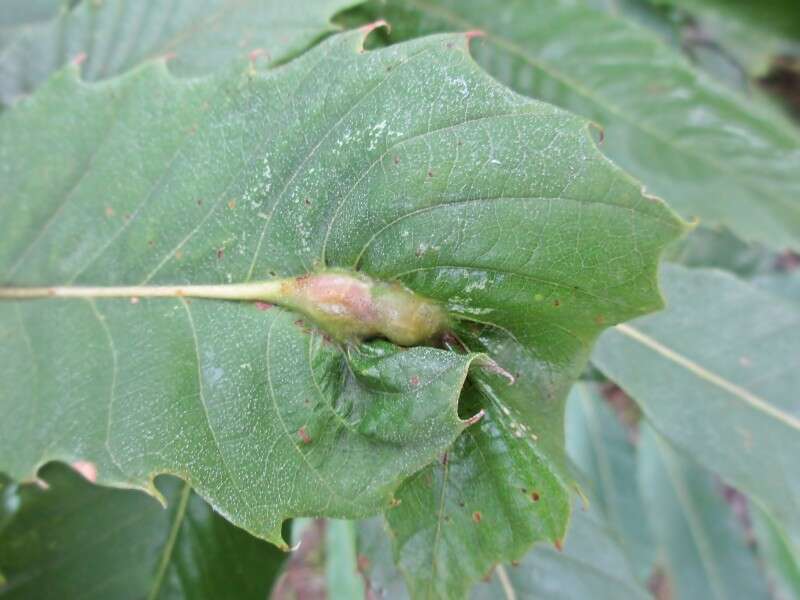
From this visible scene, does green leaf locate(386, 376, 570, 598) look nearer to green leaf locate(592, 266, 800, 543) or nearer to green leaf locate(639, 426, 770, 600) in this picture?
green leaf locate(592, 266, 800, 543)

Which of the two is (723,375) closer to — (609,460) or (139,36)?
(139,36)

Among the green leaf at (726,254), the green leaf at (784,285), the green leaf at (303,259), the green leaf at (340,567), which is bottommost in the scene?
the green leaf at (340,567)

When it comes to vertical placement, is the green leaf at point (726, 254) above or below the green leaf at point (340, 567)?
above

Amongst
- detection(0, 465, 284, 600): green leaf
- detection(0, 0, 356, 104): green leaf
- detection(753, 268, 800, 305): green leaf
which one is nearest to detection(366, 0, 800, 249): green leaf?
detection(753, 268, 800, 305): green leaf

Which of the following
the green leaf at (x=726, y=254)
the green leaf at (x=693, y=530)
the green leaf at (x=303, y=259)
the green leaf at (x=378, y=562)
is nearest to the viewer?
the green leaf at (x=303, y=259)

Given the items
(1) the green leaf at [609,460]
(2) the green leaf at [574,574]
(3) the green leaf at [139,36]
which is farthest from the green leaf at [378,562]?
(1) the green leaf at [609,460]

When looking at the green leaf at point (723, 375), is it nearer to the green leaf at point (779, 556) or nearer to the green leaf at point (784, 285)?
the green leaf at point (784, 285)

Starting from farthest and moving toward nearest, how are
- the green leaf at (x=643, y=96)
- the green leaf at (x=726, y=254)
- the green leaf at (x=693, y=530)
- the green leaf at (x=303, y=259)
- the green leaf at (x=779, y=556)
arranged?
the green leaf at (x=693, y=530), the green leaf at (x=779, y=556), the green leaf at (x=726, y=254), the green leaf at (x=643, y=96), the green leaf at (x=303, y=259)
